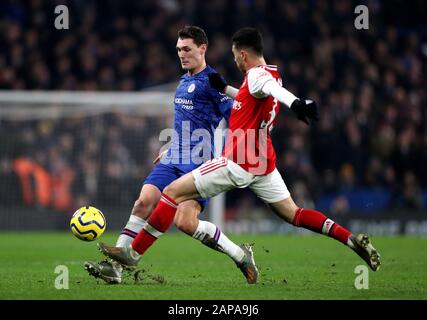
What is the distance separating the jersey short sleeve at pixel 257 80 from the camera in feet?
23.7

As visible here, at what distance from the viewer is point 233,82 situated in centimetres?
1909

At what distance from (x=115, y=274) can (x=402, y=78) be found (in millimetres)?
13616

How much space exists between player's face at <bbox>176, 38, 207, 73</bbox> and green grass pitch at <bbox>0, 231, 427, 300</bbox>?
200 cm

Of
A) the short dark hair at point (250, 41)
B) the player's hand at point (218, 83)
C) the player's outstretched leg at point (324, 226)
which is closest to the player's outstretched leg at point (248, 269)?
the player's outstretched leg at point (324, 226)

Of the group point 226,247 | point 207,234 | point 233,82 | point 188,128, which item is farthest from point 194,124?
point 233,82

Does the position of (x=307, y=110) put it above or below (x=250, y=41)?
below

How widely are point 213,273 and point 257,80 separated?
2.50 meters

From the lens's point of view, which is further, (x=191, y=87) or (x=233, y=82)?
(x=233, y=82)

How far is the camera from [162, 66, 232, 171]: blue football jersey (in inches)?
330

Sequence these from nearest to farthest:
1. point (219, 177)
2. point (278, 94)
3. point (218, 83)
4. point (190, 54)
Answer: point (278, 94) < point (219, 177) < point (218, 83) < point (190, 54)

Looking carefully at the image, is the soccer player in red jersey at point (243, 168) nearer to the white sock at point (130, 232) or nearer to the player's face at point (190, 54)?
the white sock at point (130, 232)

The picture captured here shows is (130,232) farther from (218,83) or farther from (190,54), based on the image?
(190,54)

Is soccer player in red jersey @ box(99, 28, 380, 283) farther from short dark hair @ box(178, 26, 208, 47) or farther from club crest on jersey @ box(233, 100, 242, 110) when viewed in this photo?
short dark hair @ box(178, 26, 208, 47)
